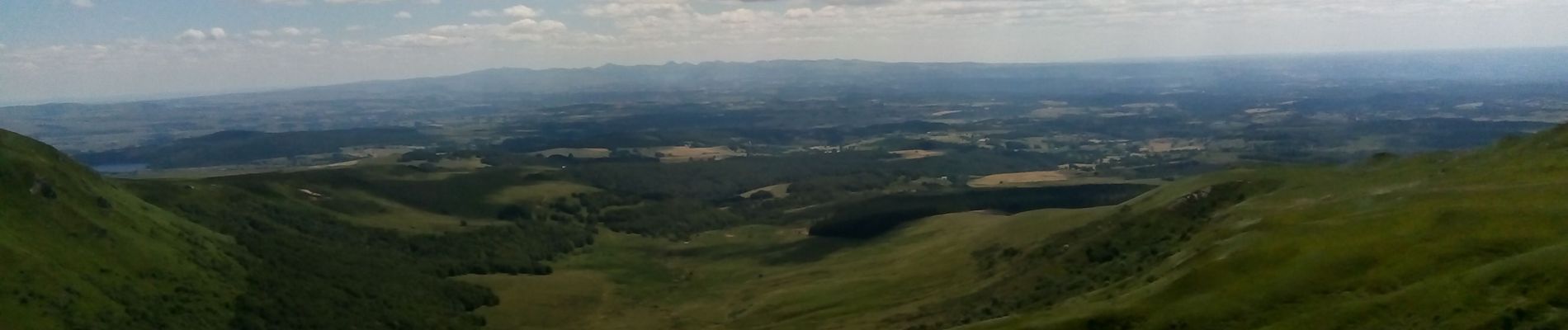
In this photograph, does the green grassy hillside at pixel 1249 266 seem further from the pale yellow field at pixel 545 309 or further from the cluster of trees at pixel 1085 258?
the pale yellow field at pixel 545 309

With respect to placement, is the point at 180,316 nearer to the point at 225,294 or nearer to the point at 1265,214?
the point at 225,294

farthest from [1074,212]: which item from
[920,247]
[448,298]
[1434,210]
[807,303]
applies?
[448,298]

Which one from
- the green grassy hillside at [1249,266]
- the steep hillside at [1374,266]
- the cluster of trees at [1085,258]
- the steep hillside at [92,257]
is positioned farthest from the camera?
the steep hillside at [92,257]

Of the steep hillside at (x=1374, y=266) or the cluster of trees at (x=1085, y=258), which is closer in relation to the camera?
the steep hillside at (x=1374, y=266)

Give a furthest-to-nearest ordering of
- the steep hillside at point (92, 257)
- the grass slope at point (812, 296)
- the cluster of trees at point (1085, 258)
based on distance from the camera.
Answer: the grass slope at point (812, 296), the steep hillside at point (92, 257), the cluster of trees at point (1085, 258)

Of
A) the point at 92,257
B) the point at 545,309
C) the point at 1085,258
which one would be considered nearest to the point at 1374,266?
the point at 1085,258

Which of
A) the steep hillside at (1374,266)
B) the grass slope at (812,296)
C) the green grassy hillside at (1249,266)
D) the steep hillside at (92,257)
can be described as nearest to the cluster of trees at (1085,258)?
the green grassy hillside at (1249,266)

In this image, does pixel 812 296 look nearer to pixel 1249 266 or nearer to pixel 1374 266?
pixel 1249 266

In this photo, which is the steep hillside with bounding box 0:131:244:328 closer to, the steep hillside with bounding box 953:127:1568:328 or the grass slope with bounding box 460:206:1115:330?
the grass slope with bounding box 460:206:1115:330
